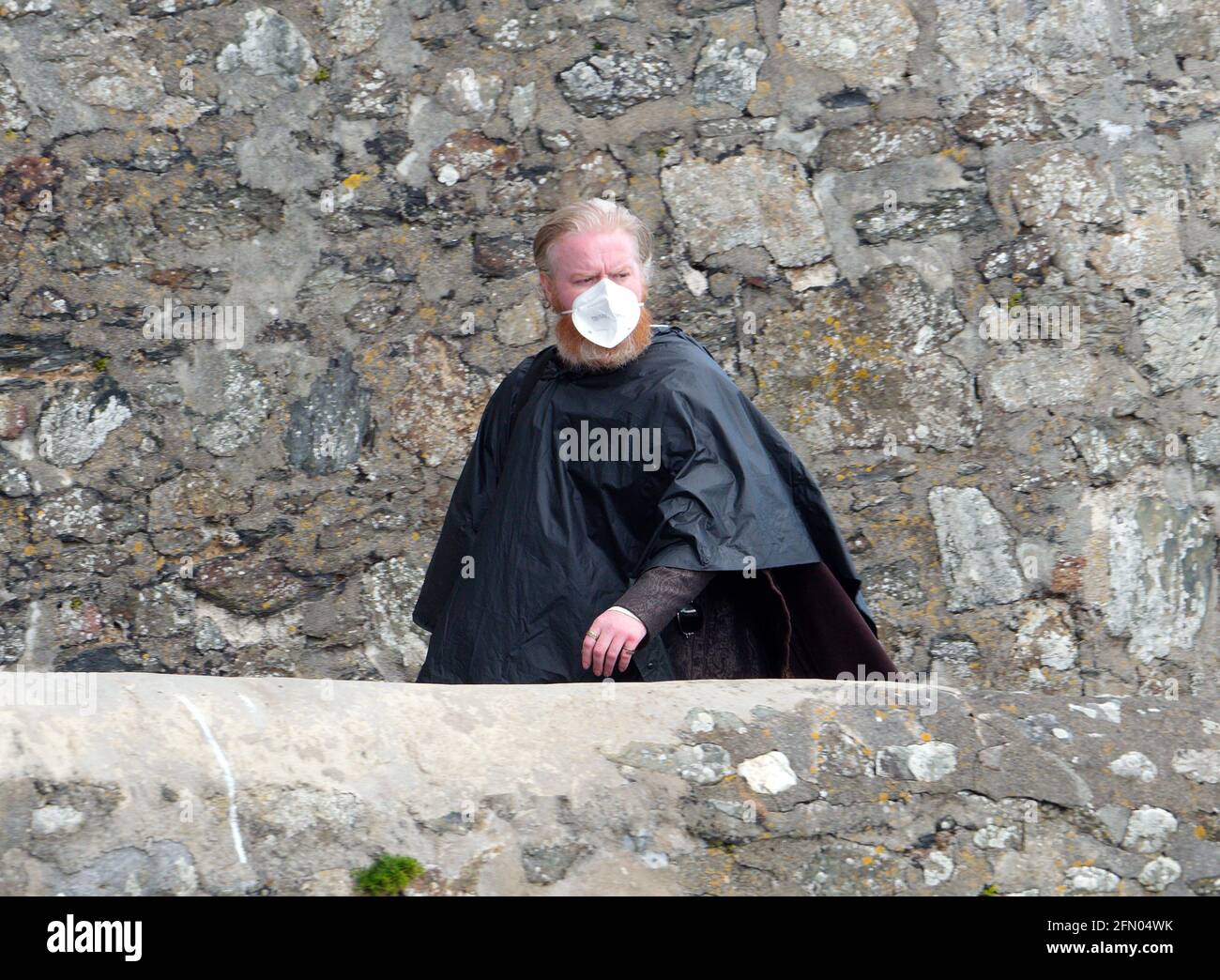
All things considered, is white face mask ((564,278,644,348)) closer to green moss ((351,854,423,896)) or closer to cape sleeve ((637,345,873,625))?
cape sleeve ((637,345,873,625))

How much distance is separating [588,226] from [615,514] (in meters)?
0.57

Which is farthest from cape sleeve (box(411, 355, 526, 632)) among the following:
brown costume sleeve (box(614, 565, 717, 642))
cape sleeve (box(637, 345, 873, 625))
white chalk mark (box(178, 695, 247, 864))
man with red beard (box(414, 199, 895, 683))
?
white chalk mark (box(178, 695, 247, 864))

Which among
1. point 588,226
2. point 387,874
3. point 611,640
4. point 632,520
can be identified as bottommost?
point 387,874

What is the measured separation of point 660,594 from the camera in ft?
8.06

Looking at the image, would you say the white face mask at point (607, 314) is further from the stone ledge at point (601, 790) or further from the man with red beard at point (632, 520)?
the stone ledge at point (601, 790)

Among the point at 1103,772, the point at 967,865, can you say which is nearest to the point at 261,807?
the point at 967,865

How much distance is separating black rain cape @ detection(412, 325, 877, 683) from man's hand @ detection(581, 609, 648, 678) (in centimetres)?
8

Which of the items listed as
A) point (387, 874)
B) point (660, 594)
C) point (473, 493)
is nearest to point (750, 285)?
point (473, 493)

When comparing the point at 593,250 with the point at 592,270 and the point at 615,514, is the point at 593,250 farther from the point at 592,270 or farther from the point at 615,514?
the point at 615,514

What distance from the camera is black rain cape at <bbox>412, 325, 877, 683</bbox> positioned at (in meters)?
2.57

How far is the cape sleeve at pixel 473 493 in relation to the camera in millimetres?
2947

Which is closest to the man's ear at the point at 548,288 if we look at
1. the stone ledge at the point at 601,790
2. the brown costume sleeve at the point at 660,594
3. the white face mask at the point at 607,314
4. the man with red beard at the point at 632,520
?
the man with red beard at the point at 632,520

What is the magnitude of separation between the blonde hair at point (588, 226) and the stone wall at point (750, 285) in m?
0.84

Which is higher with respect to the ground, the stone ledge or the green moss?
the stone ledge
